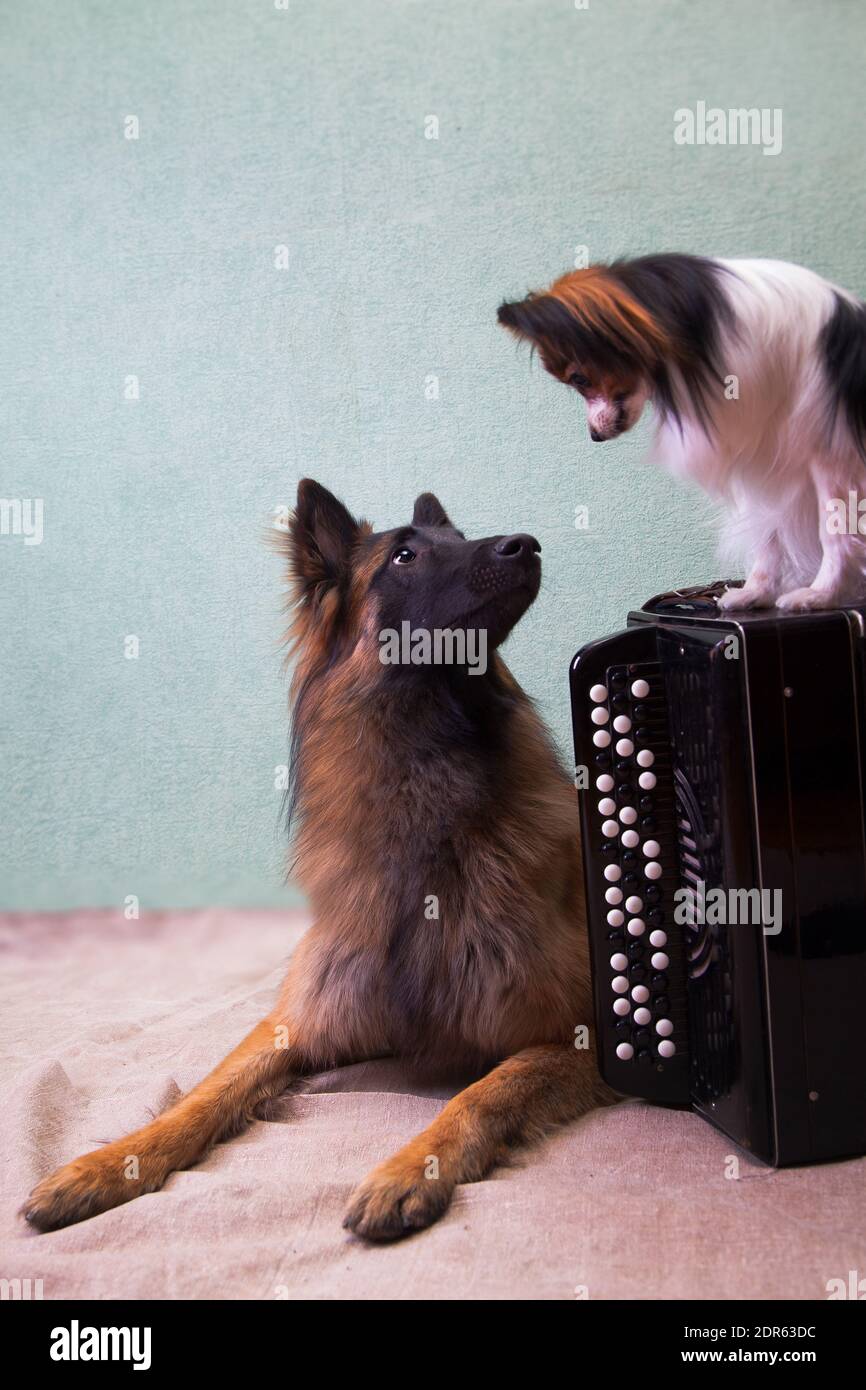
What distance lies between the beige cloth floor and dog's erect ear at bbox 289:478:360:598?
1.00 metres

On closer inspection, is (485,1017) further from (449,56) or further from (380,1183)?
(449,56)

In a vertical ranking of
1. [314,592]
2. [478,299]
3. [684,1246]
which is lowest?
A: [684,1246]

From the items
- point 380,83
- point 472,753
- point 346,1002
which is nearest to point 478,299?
point 380,83

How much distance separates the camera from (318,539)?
2.31 m

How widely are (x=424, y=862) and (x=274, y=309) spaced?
6.65ft

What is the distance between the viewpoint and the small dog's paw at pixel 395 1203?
1797mm

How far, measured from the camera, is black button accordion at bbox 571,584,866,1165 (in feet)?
6.21

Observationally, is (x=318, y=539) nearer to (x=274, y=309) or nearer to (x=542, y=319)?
(x=542, y=319)

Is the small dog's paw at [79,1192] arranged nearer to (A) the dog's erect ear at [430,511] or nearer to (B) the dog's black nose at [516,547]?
(B) the dog's black nose at [516,547]

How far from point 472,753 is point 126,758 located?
1.85 metres

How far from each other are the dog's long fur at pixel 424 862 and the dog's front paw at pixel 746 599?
35 cm

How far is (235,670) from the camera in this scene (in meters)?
3.70

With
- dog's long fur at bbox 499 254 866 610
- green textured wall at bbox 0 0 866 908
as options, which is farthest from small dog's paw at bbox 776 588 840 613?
green textured wall at bbox 0 0 866 908

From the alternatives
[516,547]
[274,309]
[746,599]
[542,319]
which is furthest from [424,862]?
[274,309]
